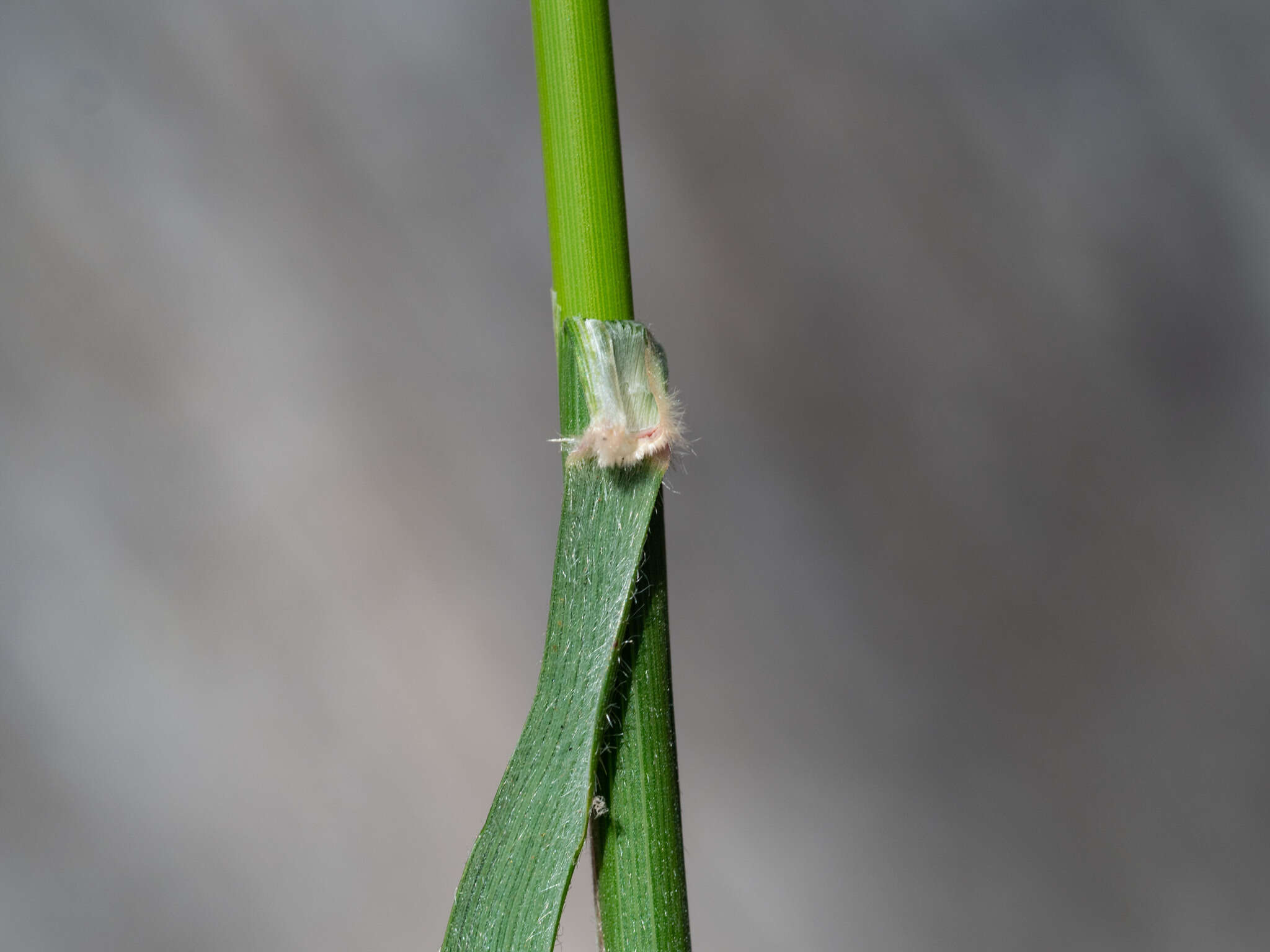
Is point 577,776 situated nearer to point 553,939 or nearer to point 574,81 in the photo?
point 553,939

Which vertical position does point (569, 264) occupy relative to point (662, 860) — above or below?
above

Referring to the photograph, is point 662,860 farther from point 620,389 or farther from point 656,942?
point 620,389

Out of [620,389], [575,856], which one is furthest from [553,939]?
[620,389]

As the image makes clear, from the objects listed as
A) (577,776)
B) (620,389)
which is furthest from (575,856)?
(620,389)

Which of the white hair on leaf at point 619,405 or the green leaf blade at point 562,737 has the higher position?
the white hair on leaf at point 619,405

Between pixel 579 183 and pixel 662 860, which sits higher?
pixel 579 183

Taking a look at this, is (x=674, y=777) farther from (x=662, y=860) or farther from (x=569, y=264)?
(x=569, y=264)

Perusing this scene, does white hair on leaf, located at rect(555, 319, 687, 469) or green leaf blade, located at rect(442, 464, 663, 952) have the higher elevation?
white hair on leaf, located at rect(555, 319, 687, 469)
